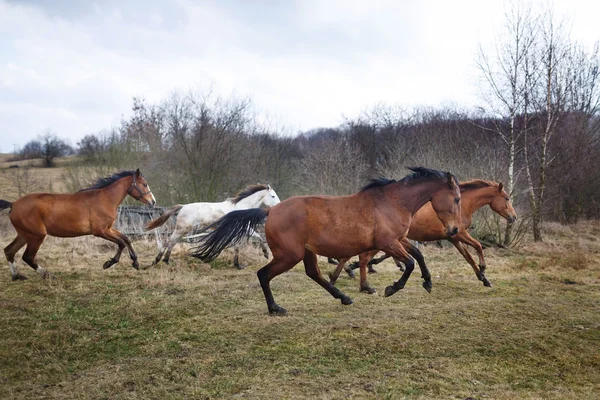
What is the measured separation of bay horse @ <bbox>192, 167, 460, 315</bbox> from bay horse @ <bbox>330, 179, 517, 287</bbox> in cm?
212

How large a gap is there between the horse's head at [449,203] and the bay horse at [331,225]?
178 mm

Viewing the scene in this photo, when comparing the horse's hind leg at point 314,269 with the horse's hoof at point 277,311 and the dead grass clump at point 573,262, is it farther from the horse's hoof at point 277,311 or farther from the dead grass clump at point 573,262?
the dead grass clump at point 573,262

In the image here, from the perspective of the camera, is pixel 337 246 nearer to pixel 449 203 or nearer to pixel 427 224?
pixel 449 203

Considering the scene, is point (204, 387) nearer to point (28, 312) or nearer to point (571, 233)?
point (28, 312)

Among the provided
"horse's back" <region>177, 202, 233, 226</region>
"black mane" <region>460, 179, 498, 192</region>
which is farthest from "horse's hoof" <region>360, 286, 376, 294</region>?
"horse's back" <region>177, 202, 233, 226</region>

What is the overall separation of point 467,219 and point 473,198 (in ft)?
1.41

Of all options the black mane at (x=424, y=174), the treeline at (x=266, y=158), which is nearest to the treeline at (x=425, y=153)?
the treeline at (x=266, y=158)

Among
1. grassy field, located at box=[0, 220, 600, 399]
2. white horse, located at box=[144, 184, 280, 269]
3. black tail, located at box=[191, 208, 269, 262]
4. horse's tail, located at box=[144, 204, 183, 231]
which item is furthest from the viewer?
white horse, located at box=[144, 184, 280, 269]

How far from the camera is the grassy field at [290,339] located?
4.07m

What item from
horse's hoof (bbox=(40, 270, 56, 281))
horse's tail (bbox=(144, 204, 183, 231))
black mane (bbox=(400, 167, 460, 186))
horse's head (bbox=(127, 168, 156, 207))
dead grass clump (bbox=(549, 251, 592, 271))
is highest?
black mane (bbox=(400, 167, 460, 186))

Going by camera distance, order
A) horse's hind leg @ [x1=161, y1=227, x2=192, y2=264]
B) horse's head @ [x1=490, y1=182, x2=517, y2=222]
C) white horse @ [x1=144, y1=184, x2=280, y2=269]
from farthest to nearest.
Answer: white horse @ [x1=144, y1=184, x2=280, y2=269], horse's hind leg @ [x1=161, y1=227, x2=192, y2=264], horse's head @ [x1=490, y1=182, x2=517, y2=222]

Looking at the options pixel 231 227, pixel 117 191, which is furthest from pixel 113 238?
pixel 231 227

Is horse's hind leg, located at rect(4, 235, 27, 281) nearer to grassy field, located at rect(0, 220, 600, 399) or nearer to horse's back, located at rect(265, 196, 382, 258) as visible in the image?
grassy field, located at rect(0, 220, 600, 399)

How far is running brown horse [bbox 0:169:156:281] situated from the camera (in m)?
8.48
